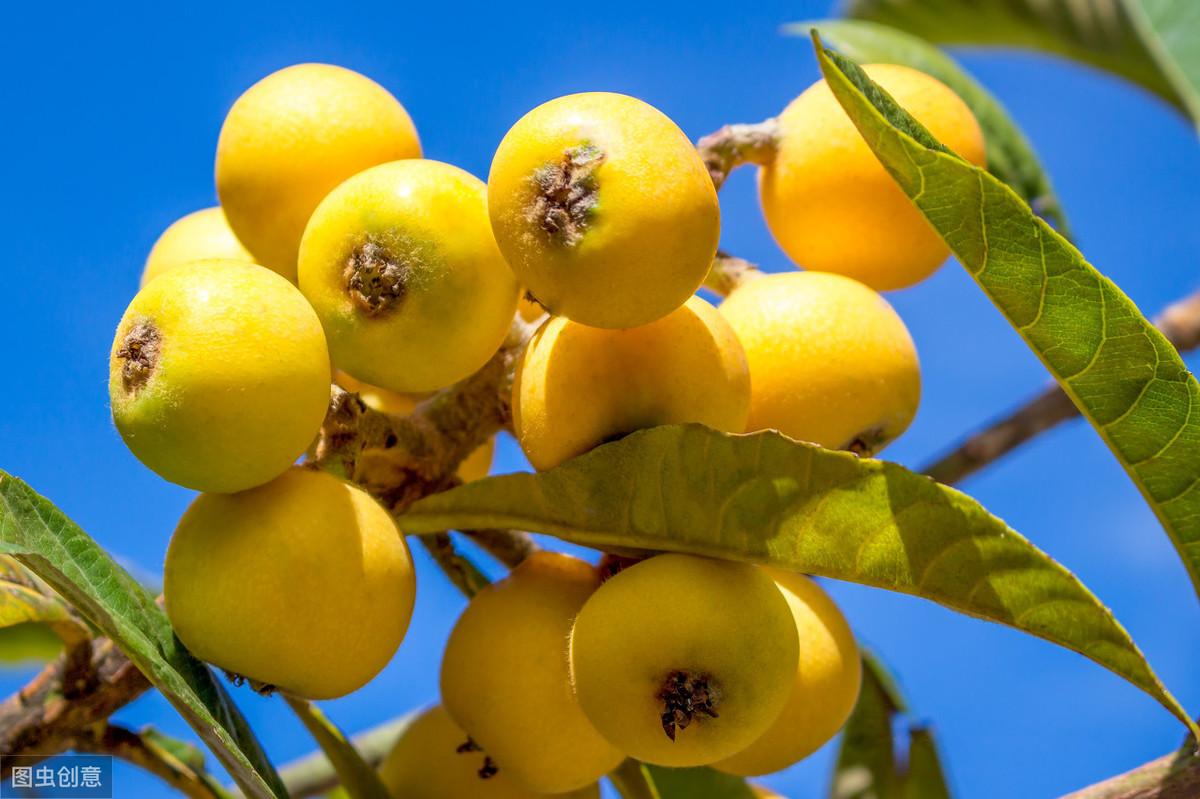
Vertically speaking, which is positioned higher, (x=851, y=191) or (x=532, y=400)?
(x=851, y=191)

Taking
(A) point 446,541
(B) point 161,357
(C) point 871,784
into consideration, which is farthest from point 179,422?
(C) point 871,784

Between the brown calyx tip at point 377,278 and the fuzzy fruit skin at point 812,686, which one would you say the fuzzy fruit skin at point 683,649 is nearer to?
the fuzzy fruit skin at point 812,686

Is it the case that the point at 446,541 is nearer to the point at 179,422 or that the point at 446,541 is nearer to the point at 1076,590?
the point at 179,422

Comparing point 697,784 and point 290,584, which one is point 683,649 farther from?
point 697,784

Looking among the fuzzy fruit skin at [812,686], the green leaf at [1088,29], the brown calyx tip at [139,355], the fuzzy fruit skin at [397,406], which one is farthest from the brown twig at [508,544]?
the green leaf at [1088,29]

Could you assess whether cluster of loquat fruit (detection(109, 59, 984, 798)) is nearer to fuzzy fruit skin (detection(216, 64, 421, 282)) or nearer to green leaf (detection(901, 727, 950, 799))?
fuzzy fruit skin (detection(216, 64, 421, 282))

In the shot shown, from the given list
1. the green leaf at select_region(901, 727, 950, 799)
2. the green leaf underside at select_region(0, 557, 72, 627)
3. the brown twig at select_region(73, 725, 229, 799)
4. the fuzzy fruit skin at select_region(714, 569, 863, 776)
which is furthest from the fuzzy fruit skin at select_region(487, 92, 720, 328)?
the green leaf at select_region(901, 727, 950, 799)

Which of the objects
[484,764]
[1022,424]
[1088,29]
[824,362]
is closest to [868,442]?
[824,362]
